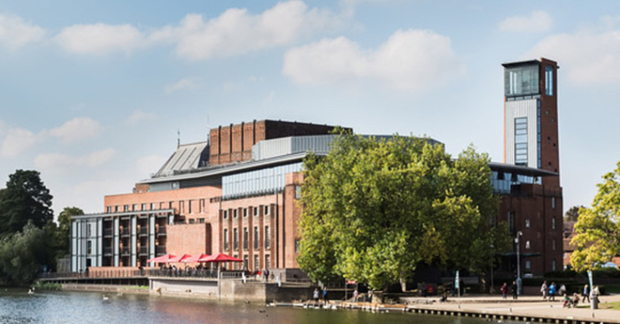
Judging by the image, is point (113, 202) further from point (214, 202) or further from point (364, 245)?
point (364, 245)

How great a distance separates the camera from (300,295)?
90562mm

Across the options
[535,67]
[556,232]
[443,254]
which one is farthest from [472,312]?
[535,67]

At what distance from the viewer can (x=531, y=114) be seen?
142500 mm

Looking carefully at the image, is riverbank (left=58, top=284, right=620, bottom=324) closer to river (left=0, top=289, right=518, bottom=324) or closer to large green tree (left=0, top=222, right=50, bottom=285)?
river (left=0, top=289, right=518, bottom=324)

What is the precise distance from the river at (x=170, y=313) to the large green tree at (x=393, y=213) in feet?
21.6

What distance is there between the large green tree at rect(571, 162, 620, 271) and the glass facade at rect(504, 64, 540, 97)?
7377 cm

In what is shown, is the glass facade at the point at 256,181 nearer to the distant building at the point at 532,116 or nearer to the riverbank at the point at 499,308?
the riverbank at the point at 499,308

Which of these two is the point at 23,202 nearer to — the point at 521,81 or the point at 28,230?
the point at 28,230

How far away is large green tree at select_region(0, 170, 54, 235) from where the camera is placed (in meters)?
155

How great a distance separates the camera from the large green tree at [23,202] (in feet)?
507

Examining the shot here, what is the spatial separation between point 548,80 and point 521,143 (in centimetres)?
1061

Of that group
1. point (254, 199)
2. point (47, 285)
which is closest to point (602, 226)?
point (254, 199)

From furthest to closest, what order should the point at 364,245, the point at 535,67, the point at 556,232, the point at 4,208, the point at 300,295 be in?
1. the point at 4,208
2. the point at 535,67
3. the point at 556,232
4. the point at 300,295
5. the point at 364,245

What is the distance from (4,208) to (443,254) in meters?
94.3
